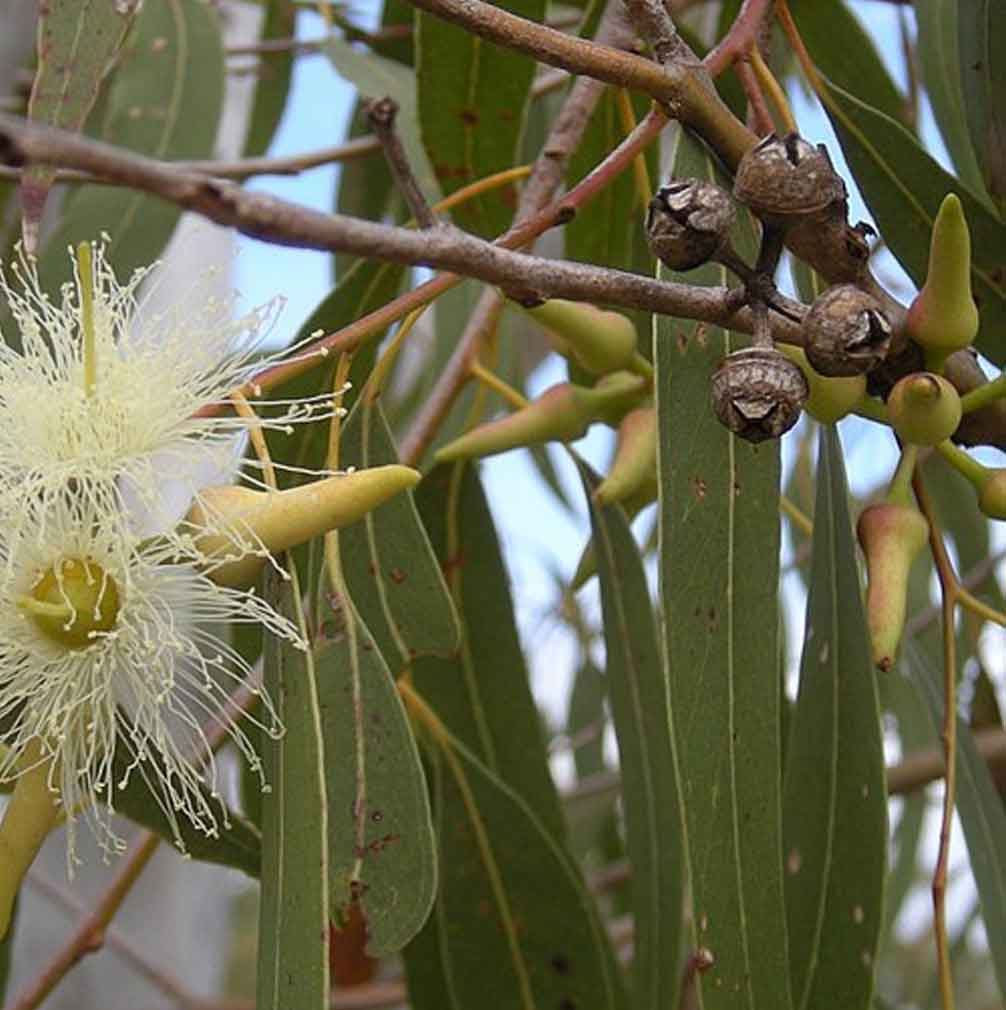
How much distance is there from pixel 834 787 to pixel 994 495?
0.25 meters

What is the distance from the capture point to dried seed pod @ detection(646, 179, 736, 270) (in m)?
0.77

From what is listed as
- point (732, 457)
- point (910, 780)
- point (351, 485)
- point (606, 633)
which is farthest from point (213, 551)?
point (910, 780)

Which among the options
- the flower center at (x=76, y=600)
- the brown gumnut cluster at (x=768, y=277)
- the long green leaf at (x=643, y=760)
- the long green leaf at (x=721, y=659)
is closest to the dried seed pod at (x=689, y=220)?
the brown gumnut cluster at (x=768, y=277)

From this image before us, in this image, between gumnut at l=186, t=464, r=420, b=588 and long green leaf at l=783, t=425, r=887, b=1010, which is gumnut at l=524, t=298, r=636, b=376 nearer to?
long green leaf at l=783, t=425, r=887, b=1010

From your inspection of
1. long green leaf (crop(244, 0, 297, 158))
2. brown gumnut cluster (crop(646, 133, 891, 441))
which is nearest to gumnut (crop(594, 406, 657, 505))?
brown gumnut cluster (crop(646, 133, 891, 441))

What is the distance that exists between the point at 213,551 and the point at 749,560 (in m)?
0.30

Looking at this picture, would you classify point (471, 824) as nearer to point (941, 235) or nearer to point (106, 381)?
point (106, 381)

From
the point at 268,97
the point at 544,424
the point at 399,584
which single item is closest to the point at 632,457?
the point at 544,424

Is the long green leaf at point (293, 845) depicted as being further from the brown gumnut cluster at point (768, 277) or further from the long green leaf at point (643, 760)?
the long green leaf at point (643, 760)

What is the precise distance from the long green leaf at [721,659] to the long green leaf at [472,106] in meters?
0.44

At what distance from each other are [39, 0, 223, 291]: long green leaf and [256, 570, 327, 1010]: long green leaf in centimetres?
75

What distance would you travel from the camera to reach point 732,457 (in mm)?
921

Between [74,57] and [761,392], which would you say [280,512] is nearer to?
[761,392]

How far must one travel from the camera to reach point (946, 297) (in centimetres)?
83
